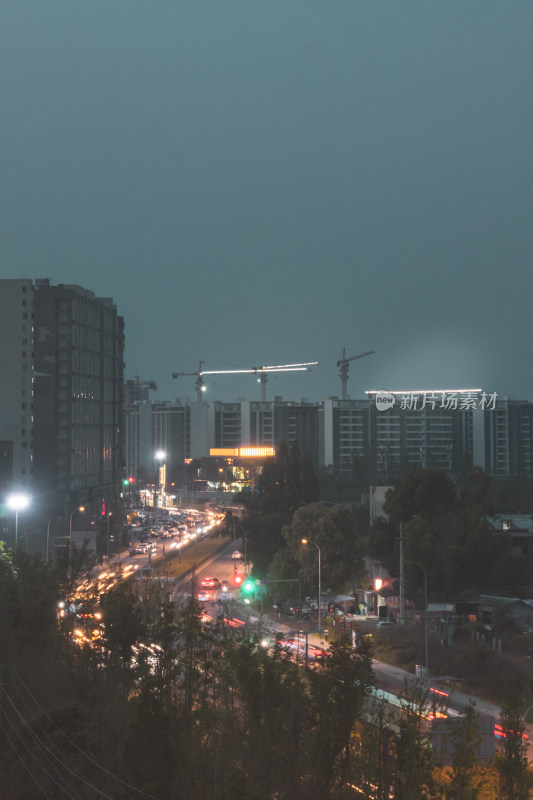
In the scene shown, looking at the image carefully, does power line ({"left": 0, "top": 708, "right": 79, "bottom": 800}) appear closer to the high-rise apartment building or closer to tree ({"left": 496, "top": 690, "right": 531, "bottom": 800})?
tree ({"left": 496, "top": 690, "right": 531, "bottom": 800})

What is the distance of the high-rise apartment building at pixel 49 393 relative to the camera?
210 ft

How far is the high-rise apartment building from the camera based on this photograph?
6400 cm

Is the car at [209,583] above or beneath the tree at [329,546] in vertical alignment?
beneath

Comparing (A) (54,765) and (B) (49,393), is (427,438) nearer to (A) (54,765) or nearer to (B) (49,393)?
(B) (49,393)

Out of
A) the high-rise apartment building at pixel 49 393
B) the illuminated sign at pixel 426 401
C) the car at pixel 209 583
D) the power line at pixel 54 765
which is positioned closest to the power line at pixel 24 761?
the power line at pixel 54 765

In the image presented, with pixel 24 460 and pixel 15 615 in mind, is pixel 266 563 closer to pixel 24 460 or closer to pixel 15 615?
pixel 15 615

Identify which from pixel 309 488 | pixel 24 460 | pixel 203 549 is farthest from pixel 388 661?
pixel 24 460

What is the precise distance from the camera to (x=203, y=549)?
5581 cm

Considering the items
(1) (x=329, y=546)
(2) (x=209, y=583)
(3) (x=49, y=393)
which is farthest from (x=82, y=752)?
(3) (x=49, y=393)

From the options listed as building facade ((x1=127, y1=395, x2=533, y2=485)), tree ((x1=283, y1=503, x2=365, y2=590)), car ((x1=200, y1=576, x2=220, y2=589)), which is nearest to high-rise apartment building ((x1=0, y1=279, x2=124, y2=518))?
car ((x1=200, y1=576, x2=220, y2=589))

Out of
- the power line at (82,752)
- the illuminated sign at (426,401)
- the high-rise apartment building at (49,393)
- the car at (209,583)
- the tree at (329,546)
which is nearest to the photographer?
the power line at (82,752)

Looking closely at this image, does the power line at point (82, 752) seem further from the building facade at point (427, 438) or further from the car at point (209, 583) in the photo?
the building facade at point (427, 438)

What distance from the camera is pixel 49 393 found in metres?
64.9

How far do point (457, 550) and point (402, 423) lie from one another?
2815 inches
